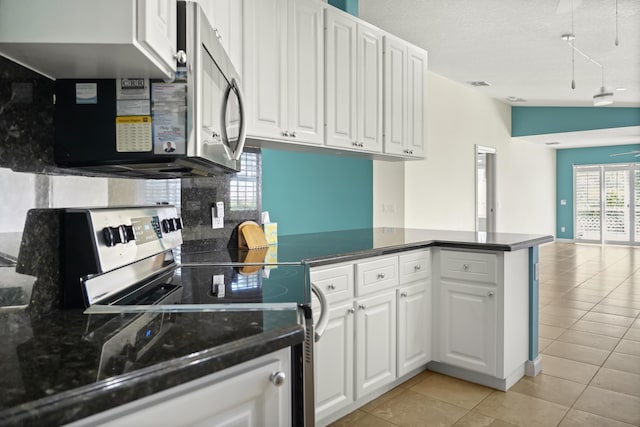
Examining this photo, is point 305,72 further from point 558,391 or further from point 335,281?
point 558,391

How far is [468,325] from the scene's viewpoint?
8.75ft

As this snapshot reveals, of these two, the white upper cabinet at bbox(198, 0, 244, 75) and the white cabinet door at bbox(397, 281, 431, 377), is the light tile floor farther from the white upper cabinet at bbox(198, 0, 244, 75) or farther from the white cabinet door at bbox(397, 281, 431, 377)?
the white upper cabinet at bbox(198, 0, 244, 75)

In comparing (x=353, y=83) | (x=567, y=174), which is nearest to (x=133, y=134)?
(x=353, y=83)

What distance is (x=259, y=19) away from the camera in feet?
7.55

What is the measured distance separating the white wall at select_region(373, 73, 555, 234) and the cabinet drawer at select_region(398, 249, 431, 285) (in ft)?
3.74

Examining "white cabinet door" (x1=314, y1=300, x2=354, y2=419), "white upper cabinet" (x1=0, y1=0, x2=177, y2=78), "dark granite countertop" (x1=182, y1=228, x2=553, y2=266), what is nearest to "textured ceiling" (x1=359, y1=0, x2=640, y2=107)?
"dark granite countertop" (x1=182, y1=228, x2=553, y2=266)

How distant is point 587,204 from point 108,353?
39.8ft

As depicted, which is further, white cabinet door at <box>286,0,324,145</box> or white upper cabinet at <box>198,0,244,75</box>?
white cabinet door at <box>286,0,324,145</box>

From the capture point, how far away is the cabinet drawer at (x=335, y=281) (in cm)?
205

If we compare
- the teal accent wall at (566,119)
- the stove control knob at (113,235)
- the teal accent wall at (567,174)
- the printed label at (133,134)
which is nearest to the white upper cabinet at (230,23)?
the printed label at (133,134)

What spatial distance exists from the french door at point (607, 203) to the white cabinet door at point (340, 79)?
394 inches

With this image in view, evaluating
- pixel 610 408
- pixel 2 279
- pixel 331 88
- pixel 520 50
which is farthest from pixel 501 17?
pixel 2 279

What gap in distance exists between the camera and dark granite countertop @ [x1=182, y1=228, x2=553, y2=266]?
6.76ft

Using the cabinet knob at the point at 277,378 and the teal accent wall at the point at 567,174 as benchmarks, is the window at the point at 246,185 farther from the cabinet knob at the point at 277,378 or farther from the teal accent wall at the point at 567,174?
the teal accent wall at the point at 567,174
